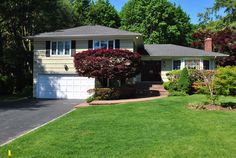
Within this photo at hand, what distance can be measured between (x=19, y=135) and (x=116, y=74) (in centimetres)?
1153

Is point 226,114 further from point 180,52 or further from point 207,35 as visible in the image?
point 207,35

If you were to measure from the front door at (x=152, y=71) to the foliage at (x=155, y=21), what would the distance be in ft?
52.6

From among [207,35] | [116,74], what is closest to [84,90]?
[116,74]

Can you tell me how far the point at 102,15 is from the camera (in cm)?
4919

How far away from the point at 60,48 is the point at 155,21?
22577 millimetres

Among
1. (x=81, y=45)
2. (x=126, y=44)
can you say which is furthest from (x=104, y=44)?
(x=81, y=45)

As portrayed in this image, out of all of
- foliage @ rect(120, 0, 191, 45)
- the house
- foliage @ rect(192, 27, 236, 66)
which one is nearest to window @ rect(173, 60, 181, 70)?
the house

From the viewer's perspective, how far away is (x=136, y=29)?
46.2m

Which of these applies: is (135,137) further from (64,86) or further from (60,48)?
(60,48)

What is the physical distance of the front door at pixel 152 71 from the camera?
3009 centimetres

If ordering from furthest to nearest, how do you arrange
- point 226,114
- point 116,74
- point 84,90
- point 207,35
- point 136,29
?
point 136,29, point 207,35, point 84,90, point 116,74, point 226,114

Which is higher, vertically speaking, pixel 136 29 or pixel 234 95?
pixel 136 29

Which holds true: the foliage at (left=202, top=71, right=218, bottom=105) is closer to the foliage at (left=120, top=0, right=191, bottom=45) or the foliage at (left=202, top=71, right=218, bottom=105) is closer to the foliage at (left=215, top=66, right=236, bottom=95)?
the foliage at (left=215, top=66, right=236, bottom=95)

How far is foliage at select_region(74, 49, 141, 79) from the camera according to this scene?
22.1m
